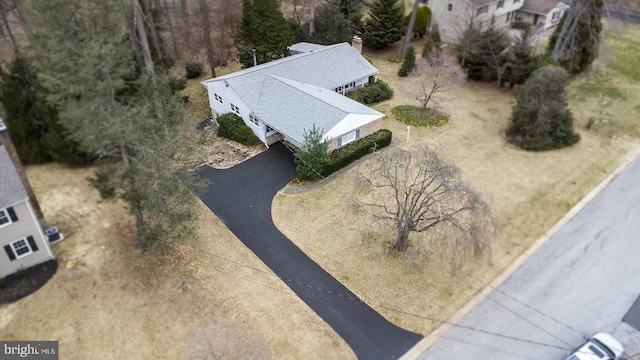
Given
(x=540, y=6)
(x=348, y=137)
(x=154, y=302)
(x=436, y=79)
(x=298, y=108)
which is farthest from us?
(x=540, y=6)

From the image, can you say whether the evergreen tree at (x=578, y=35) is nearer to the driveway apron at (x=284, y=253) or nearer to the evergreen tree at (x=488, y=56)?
the evergreen tree at (x=488, y=56)

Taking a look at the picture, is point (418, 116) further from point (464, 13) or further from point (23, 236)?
point (23, 236)

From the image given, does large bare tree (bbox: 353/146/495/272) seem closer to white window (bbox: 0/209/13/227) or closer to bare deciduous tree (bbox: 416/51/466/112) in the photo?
bare deciduous tree (bbox: 416/51/466/112)

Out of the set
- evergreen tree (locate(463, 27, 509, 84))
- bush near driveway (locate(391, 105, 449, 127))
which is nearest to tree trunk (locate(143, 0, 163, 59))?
bush near driveway (locate(391, 105, 449, 127))

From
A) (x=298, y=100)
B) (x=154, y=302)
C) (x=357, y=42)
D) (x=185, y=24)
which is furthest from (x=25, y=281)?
(x=357, y=42)

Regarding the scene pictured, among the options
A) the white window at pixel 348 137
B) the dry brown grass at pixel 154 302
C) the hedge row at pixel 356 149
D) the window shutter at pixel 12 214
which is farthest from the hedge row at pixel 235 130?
the window shutter at pixel 12 214

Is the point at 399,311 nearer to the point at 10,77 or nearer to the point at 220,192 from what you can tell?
the point at 220,192
